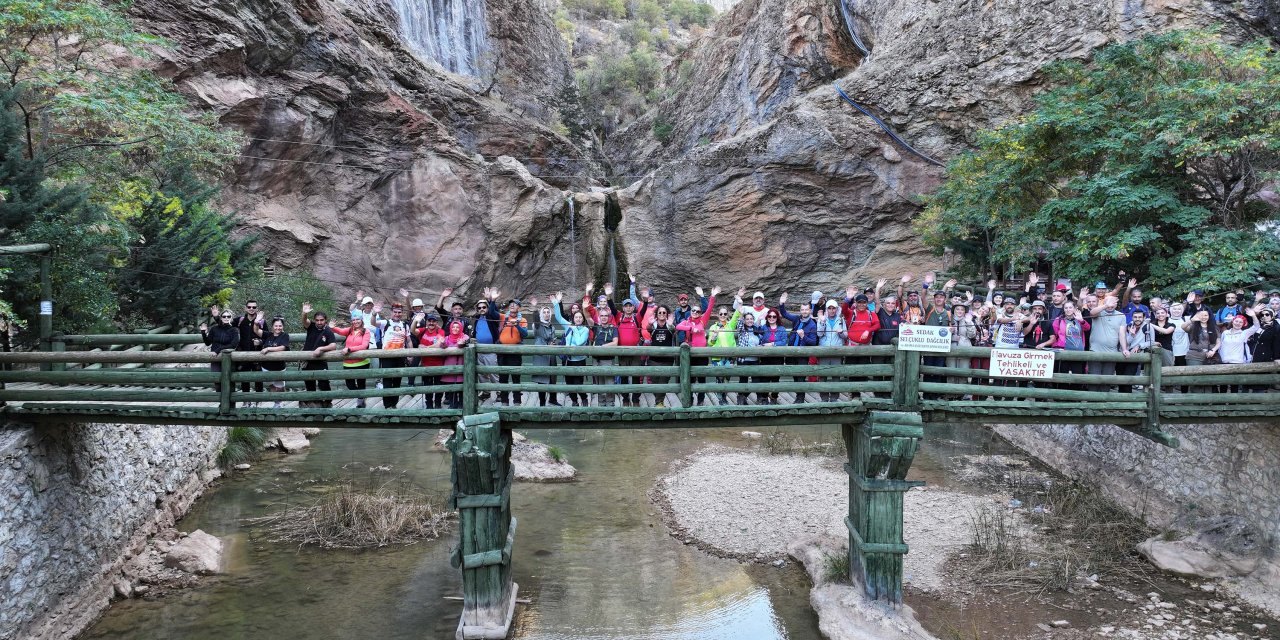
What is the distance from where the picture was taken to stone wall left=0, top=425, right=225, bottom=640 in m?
8.01

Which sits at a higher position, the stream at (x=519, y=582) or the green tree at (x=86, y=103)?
the green tree at (x=86, y=103)

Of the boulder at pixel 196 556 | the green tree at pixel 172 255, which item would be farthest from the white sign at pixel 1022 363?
the green tree at pixel 172 255

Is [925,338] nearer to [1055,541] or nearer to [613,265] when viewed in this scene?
[1055,541]

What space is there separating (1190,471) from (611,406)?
936 centimetres

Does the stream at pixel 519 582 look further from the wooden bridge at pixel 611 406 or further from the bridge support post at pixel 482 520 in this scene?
the wooden bridge at pixel 611 406

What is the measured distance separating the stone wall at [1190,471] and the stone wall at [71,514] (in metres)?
15.5

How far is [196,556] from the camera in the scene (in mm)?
10562

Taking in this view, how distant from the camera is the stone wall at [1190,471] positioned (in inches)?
386

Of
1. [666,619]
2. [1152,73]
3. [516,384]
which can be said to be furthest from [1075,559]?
[1152,73]

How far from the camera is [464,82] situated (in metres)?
32.7

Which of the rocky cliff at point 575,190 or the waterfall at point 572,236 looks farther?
the waterfall at point 572,236

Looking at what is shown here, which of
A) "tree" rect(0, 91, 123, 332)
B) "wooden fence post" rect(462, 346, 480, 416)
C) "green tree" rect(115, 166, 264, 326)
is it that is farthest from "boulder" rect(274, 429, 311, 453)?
"wooden fence post" rect(462, 346, 480, 416)

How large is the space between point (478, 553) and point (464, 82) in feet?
93.0

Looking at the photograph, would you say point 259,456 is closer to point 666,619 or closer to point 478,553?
point 478,553
